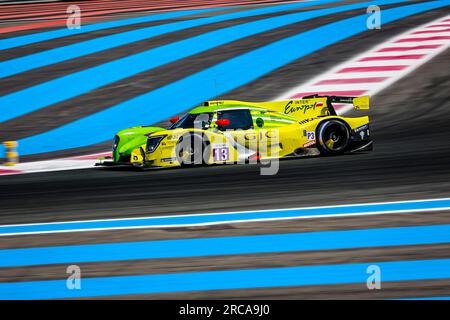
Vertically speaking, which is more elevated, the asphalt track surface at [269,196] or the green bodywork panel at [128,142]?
the green bodywork panel at [128,142]

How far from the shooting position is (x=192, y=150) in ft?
39.5

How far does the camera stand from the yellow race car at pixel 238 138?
11.9 m

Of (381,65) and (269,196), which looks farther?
(381,65)

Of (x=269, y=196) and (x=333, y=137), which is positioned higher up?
(x=333, y=137)

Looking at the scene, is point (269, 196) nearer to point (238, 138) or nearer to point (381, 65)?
point (238, 138)

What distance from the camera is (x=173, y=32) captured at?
23188mm

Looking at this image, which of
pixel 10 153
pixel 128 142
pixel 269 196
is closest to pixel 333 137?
pixel 128 142

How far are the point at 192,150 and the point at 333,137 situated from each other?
2.17 m

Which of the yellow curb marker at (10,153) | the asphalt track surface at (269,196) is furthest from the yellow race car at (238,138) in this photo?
the yellow curb marker at (10,153)

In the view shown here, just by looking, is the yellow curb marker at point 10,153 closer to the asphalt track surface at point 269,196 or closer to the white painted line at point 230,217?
the asphalt track surface at point 269,196

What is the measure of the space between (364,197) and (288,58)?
11.5 metres
